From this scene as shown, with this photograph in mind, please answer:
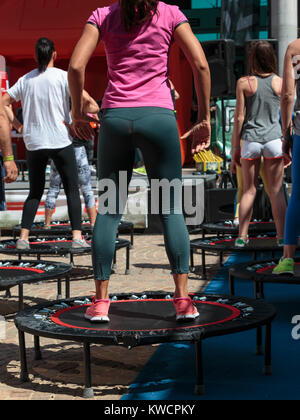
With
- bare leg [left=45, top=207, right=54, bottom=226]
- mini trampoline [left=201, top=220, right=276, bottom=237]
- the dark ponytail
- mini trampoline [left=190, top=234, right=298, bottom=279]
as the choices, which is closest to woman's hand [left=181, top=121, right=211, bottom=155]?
mini trampoline [left=190, top=234, right=298, bottom=279]

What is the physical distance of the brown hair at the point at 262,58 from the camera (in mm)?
5316

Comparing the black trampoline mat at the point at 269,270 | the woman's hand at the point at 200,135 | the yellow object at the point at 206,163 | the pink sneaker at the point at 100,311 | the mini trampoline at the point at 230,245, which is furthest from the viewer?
the yellow object at the point at 206,163

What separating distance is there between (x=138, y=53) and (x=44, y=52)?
273cm

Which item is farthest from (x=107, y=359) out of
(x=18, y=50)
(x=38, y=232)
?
(x=18, y=50)

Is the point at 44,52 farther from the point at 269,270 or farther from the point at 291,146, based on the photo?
the point at 269,270

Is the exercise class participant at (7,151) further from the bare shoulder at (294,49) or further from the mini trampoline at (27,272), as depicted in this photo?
the bare shoulder at (294,49)

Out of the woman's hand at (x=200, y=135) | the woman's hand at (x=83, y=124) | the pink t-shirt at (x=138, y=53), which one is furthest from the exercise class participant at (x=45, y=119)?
the woman's hand at (x=200, y=135)

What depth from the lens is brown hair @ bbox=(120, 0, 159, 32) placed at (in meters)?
2.99

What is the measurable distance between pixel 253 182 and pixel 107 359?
2569mm

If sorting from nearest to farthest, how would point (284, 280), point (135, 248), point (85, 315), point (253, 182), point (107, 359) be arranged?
point (85, 315), point (107, 359), point (284, 280), point (253, 182), point (135, 248)

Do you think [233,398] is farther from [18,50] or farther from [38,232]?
[18,50]

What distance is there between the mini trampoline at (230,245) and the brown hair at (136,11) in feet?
8.79

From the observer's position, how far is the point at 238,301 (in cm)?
348

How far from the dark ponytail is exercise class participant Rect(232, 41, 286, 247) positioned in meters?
1.41
